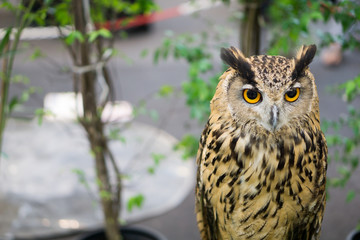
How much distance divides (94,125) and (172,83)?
3157mm

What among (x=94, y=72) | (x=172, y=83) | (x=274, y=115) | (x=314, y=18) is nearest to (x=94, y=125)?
(x=94, y=72)

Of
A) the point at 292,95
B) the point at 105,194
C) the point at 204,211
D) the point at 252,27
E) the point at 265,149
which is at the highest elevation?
the point at 252,27

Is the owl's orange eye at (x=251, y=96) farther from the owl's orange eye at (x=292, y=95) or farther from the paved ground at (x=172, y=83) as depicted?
the paved ground at (x=172, y=83)

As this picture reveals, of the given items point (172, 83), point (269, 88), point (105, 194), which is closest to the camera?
point (269, 88)

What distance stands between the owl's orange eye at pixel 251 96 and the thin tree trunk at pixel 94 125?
917 millimetres

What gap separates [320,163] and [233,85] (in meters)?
0.27

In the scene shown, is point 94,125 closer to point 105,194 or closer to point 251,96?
point 105,194

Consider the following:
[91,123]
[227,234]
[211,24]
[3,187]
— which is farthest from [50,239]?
[227,234]

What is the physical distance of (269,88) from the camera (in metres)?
0.79

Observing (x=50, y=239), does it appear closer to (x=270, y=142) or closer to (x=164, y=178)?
(x=164, y=178)

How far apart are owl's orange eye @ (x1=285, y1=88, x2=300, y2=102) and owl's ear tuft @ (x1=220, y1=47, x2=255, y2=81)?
8 cm

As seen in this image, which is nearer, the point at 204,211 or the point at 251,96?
the point at 251,96

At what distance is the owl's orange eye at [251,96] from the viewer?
32.6 inches

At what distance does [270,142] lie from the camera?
2.82ft
